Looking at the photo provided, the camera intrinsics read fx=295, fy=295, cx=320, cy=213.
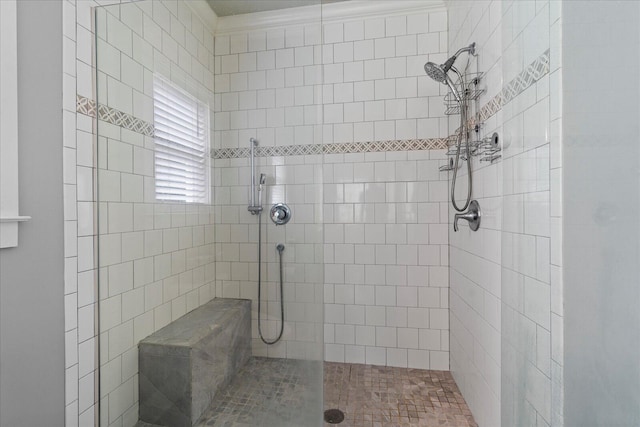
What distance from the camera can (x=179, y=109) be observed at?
1.38m

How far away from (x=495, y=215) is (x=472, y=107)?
2.26 ft

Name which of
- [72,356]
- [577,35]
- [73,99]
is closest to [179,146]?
[73,99]

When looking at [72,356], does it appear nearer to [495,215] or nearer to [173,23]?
[173,23]

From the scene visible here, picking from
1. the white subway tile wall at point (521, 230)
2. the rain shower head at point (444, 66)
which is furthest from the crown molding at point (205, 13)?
the white subway tile wall at point (521, 230)

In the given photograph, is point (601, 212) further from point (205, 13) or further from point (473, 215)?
point (205, 13)

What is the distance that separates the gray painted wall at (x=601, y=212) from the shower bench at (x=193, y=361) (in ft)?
3.96

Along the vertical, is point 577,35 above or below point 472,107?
below

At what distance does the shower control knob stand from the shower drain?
116cm

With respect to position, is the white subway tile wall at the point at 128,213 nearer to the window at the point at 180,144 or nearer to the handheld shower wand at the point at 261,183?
the window at the point at 180,144

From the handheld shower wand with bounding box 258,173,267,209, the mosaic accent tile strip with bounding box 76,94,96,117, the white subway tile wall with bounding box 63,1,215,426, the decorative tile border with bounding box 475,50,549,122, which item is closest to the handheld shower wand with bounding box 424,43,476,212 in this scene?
the decorative tile border with bounding box 475,50,549,122

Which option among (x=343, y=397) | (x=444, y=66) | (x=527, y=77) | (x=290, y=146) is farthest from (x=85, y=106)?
(x=343, y=397)

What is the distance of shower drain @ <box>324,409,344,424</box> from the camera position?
163 centimetres

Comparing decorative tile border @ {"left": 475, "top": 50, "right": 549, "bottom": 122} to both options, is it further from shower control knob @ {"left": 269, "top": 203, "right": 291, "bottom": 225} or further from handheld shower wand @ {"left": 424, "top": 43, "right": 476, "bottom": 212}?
shower control knob @ {"left": 269, "top": 203, "right": 291, "bottom": 225}

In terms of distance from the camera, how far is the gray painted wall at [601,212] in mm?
683
